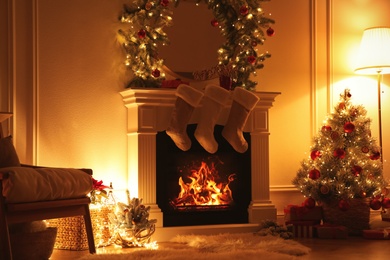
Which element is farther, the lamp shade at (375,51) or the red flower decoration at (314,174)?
the lamp shade at (375,51)

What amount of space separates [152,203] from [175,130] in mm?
574

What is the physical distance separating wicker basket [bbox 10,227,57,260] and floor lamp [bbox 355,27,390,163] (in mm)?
3298

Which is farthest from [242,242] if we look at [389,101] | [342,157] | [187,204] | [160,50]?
[389,101]

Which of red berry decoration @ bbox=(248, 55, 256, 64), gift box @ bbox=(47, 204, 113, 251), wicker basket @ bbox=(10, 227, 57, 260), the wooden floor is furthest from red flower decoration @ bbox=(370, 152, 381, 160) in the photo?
wicker basket @ bbox=(10, 227, 57, 260)

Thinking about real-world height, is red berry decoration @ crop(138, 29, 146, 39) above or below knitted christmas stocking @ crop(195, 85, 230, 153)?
above

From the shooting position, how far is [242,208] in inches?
212

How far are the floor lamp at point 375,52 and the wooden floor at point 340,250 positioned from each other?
5.46 ft

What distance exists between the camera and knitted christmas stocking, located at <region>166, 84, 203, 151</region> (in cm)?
493

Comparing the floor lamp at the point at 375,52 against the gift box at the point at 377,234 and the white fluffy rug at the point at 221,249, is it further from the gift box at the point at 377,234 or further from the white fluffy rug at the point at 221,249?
the white fluffy rug at the point at 221,249

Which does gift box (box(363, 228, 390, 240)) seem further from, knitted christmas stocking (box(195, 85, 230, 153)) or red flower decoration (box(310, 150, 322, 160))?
knitted christmas stocking (box(195, 85, 230, 153))

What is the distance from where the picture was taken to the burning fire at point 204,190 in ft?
16.9

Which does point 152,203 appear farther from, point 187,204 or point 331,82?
point 331,82

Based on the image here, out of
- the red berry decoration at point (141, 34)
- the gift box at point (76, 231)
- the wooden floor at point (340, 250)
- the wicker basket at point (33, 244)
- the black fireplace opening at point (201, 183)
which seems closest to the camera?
the wicker basket at point (33, 244)

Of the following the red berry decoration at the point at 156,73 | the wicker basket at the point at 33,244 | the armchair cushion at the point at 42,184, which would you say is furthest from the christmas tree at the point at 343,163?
the wicker basket at the point at 33,244
